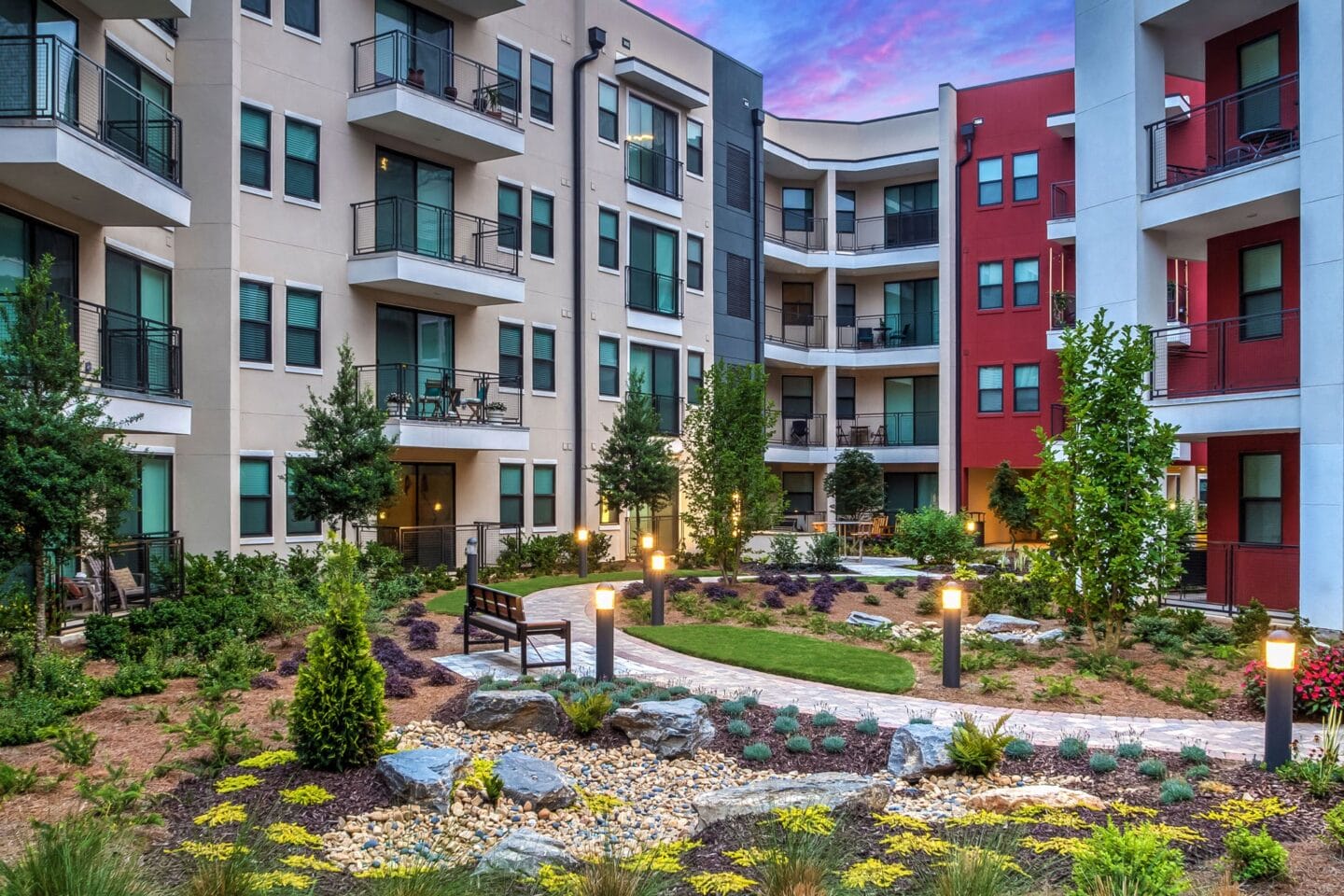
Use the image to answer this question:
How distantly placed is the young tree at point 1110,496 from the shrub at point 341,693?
371 inches

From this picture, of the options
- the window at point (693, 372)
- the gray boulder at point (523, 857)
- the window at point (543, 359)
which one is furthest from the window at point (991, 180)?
the gray boulder at point (523, 857)

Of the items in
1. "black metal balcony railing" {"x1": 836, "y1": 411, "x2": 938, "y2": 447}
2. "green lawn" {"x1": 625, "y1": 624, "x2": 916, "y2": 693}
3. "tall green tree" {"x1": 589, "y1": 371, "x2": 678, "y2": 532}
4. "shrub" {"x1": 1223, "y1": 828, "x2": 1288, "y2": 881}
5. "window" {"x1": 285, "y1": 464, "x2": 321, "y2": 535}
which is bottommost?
"green lawn" {"x1": 625, "y1": 624, "x2": 916, "y2": 693}

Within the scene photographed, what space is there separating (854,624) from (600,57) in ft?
61.6

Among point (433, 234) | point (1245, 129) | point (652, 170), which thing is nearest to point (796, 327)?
point (652, 170)

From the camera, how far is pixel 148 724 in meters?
9.59

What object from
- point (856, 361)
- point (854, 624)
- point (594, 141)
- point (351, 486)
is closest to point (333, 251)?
point (351, 486)

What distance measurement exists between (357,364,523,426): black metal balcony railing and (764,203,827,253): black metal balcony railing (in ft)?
53.8

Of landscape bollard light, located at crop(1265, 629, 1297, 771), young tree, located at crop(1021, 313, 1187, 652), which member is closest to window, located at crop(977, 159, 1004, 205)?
young tree, located at crop(1021, 313, 1187, 652)

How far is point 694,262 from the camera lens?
31.8 m

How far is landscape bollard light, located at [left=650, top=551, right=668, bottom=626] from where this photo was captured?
16.4m

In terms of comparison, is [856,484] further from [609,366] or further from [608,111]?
[608,111]

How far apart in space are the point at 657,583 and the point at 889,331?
77.7 ft

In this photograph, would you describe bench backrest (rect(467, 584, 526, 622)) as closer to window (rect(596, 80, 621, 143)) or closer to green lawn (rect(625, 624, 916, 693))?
green lawn (rect(625, 624, 916, 693))

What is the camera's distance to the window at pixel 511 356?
2569 cm
